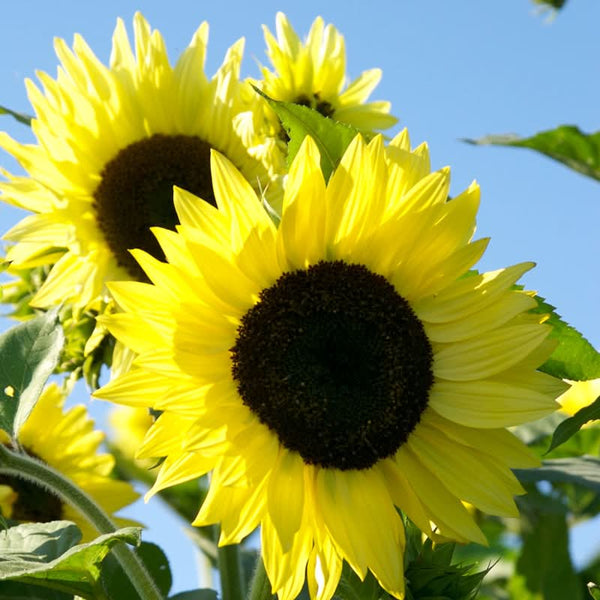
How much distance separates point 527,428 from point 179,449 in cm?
108

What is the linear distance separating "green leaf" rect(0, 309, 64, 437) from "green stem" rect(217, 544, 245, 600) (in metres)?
0.39

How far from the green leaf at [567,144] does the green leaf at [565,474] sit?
504mm

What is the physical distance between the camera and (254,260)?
1.37m

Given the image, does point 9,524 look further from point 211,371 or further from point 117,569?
point 211,371

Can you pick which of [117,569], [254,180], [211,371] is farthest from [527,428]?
[211,371]

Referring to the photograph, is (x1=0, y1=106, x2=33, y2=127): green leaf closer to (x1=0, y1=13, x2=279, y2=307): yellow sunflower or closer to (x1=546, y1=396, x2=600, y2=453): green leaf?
(x1=0, y1=13, x2=279, y2=307): yellow sunflower

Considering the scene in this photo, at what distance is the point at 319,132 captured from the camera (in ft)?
4.52

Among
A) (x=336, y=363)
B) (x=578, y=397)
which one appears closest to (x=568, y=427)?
(x=336, y=363)

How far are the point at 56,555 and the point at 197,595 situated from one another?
43cm

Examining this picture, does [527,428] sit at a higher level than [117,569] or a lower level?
higher

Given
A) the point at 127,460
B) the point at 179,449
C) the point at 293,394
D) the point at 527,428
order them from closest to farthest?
the point at 179,449, the point at 293,394, the point at 527,428, the point at 127,460

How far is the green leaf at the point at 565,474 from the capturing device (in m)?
1.87

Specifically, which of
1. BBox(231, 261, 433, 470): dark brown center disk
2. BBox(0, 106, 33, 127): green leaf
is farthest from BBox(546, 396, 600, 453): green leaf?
BBox(0, 106, 33, 127): green leaf

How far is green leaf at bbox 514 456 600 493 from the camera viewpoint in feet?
6.13
